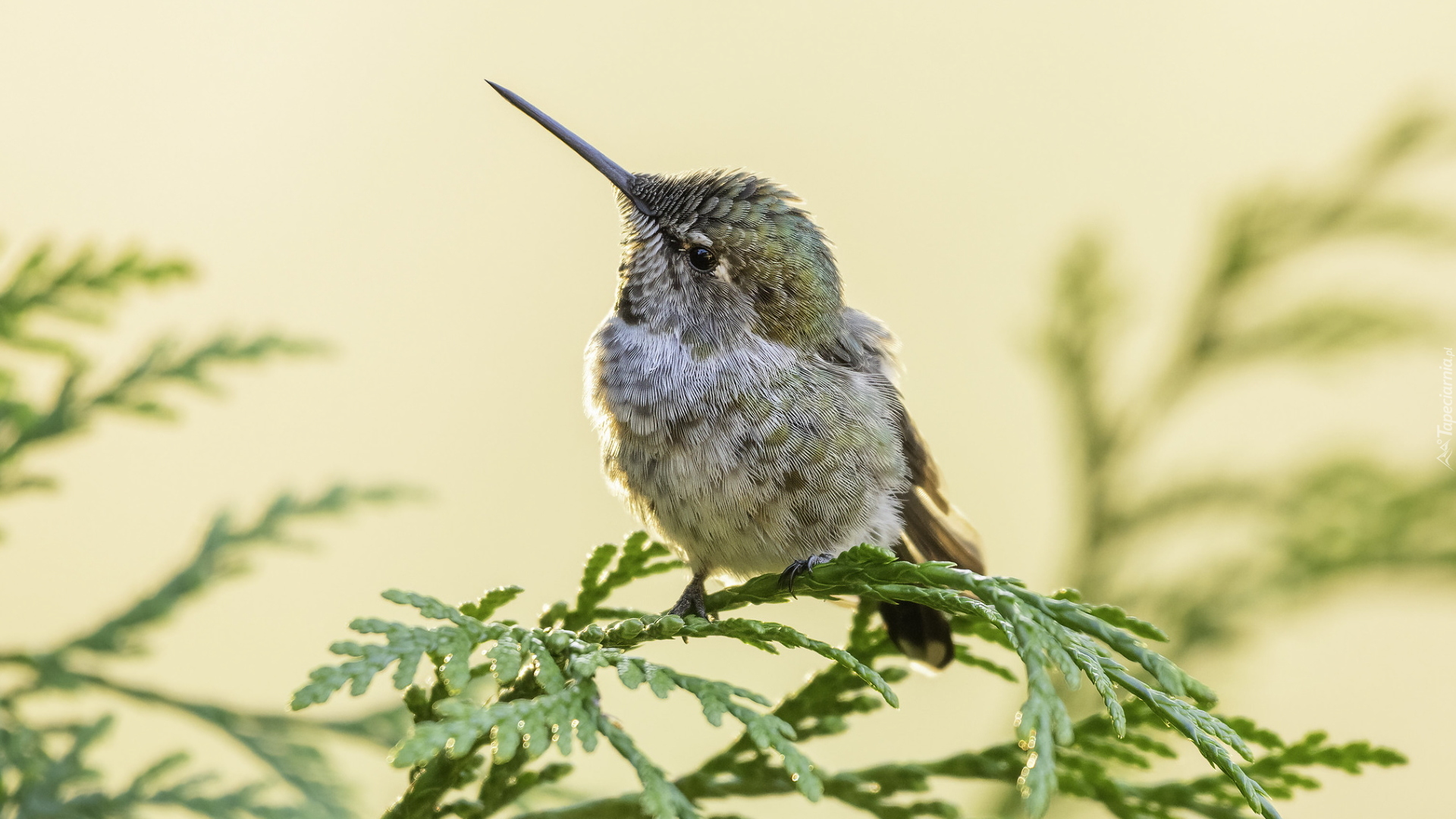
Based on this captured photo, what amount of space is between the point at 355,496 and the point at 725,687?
129 cm

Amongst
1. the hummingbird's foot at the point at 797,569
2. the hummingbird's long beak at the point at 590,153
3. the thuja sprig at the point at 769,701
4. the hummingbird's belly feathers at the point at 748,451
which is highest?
the hummingbird's long beak at the point at 590,153

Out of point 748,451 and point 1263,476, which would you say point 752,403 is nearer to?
point 748,451

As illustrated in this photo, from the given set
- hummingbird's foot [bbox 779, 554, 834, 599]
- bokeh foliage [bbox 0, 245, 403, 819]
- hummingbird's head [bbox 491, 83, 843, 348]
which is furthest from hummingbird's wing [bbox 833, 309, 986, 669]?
bokeh foliage [bbox 0, 245, 403, 819]

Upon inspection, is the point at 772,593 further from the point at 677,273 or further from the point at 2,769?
the point at 2,769

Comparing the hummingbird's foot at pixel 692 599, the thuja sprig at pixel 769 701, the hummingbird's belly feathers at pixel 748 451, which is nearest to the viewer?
the thuja sprig at pixel 769 701

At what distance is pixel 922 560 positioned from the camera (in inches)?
103

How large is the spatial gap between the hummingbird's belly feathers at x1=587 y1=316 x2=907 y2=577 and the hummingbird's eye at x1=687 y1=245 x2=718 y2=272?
0.20 meters

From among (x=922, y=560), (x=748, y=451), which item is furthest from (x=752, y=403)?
(x=922, y=560)

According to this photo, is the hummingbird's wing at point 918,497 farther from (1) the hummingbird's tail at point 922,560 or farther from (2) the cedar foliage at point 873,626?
(2) the cedar foliage at point 873,626

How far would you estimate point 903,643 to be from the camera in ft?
8.48

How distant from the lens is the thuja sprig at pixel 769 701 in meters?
1.37

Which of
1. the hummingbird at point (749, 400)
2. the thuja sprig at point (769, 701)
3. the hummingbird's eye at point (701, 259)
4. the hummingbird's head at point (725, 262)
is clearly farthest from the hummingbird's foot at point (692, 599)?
the hummingbird's eye at point (701, 259)

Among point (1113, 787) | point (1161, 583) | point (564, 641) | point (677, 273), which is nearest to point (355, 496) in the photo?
point (677, 273)

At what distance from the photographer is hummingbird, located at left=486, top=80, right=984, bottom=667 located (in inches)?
90.9
